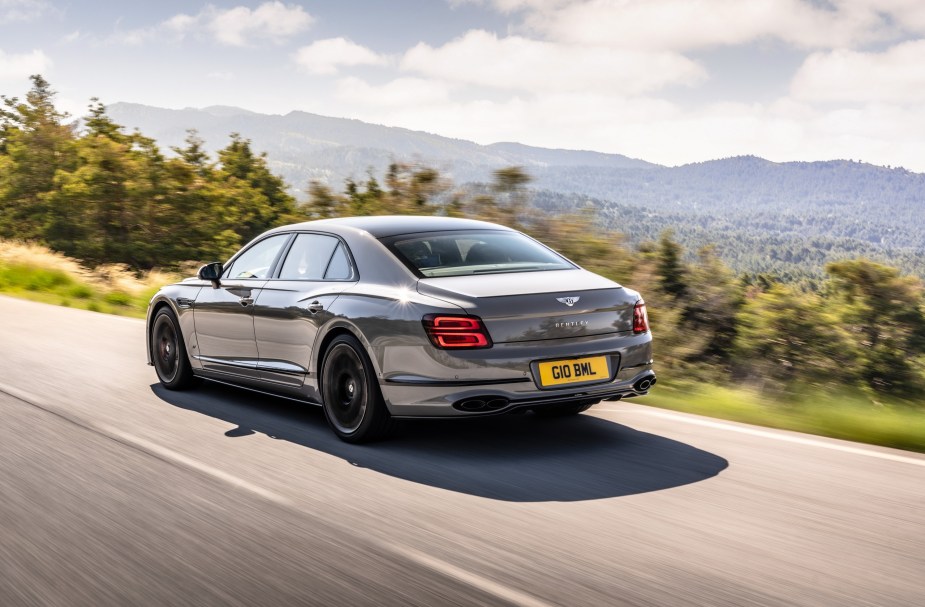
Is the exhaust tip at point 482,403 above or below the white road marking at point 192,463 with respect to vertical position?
above

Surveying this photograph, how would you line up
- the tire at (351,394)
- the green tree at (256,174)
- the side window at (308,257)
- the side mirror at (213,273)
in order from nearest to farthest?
1. the tire at (351,394)
2. the side window at (308,257)
3. the side mirror at (213,273)
4. the green tree at (256,174)

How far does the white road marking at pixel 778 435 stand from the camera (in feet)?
19.1

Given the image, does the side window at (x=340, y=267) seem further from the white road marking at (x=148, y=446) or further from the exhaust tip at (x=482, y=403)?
the white road marking at (x=148, y=446)

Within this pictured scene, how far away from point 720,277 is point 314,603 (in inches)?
483

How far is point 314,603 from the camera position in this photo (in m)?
3.49

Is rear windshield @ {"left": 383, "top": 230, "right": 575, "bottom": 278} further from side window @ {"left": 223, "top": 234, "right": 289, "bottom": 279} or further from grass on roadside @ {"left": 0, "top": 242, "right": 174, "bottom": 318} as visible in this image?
grass on roadside @ {"left": 0, "top": 242, "right": 174, "bottom": 318}

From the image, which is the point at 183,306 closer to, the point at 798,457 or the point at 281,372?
the point at 281,372

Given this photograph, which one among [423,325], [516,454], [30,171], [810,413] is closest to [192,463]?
[423,325]

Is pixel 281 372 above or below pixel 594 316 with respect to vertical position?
below

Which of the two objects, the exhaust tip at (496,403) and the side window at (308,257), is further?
the side window at (308,257)

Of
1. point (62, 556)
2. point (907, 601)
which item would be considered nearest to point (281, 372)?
point (62, 556)

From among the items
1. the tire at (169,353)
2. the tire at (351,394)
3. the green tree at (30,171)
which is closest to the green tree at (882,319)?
the tire at (169,353)

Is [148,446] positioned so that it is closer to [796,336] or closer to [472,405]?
[472,405]

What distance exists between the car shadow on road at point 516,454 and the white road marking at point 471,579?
99 cm
